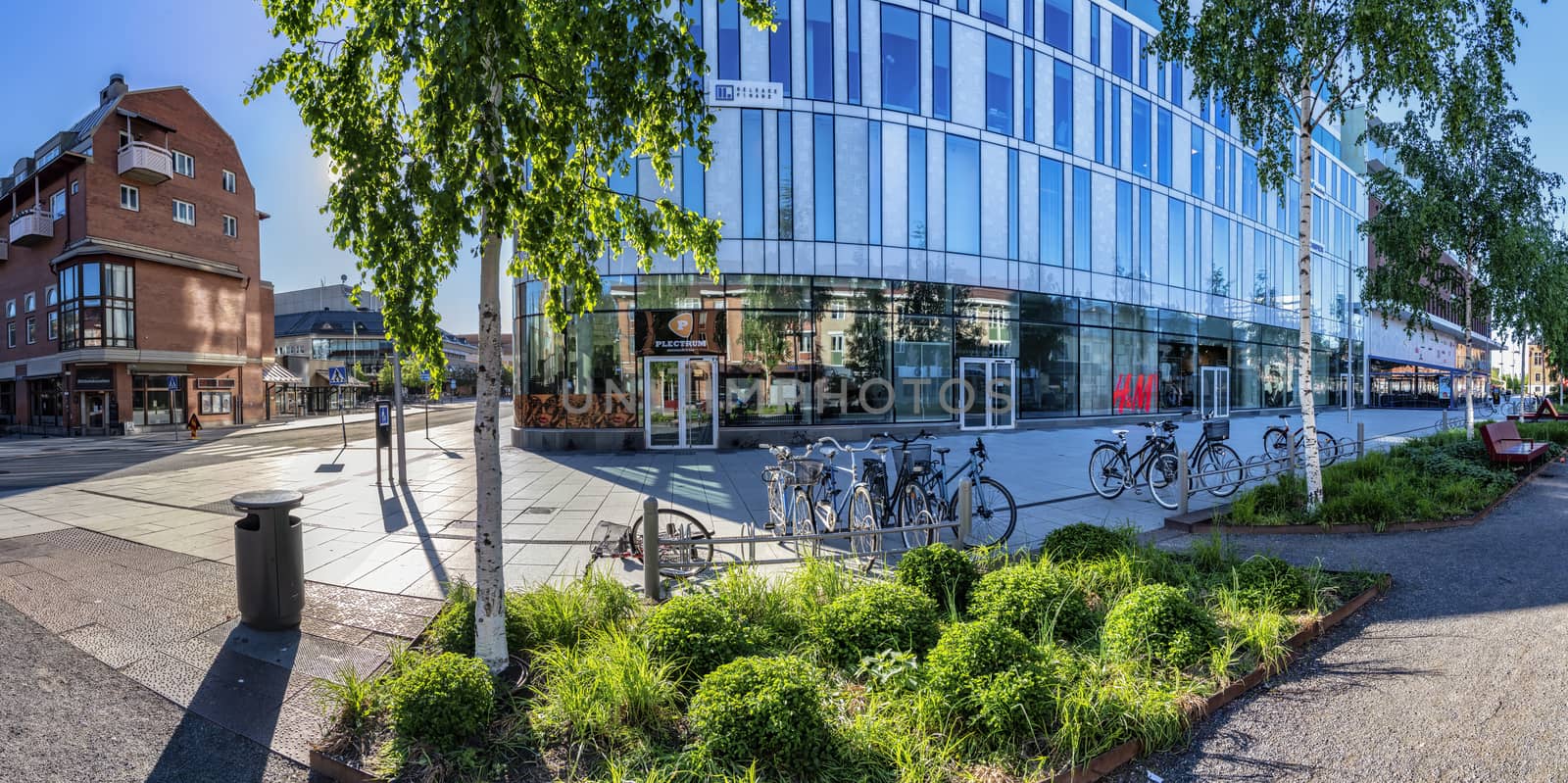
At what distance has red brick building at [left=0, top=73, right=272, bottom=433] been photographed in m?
32.0

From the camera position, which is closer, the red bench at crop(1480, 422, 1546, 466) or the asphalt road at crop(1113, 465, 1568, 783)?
the asphalt road at crop(1113, 465, 1568, 783)

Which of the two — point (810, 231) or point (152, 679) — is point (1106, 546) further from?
point (810, 231)

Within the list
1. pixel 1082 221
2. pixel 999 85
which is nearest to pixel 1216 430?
pixel 999 85

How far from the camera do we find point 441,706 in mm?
3131

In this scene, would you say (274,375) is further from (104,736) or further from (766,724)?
(766,724)

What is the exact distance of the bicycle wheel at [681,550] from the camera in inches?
217

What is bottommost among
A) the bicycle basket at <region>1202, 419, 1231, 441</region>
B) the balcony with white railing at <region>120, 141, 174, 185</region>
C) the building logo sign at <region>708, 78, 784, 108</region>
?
the bicycle basket at <region>1202, 419, 1231, 441</region>

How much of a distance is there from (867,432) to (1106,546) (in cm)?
1323

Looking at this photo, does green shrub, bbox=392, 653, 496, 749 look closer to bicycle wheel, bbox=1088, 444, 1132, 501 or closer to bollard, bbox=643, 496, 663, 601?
bollard, bbox=643, 496, 663, 601

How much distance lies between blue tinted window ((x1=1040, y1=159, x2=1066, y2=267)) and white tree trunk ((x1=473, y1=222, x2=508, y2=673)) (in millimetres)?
22322

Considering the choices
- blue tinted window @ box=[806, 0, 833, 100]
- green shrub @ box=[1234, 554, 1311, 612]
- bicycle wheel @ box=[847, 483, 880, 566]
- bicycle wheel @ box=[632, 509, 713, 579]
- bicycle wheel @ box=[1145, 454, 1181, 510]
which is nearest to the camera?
green shrub @ box=[1234, 554, 1311, 612]

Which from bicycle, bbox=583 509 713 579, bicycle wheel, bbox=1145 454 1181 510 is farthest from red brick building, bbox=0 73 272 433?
bicycle wheel, bbox=1145 454 1181 510

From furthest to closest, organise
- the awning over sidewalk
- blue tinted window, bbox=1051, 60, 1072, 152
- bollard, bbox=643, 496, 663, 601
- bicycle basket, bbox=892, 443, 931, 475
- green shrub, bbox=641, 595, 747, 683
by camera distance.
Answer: the awning over sidewalk → blue tinted window, bbox=1051, 60, 1072, 152 → bicycle basket, bbox=892, 443, 931, 475 → bollard, bbox=643, 496, 663, 601 → green shrub, bbox=641, 595, 747, 683

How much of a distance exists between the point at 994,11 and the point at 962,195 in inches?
255
